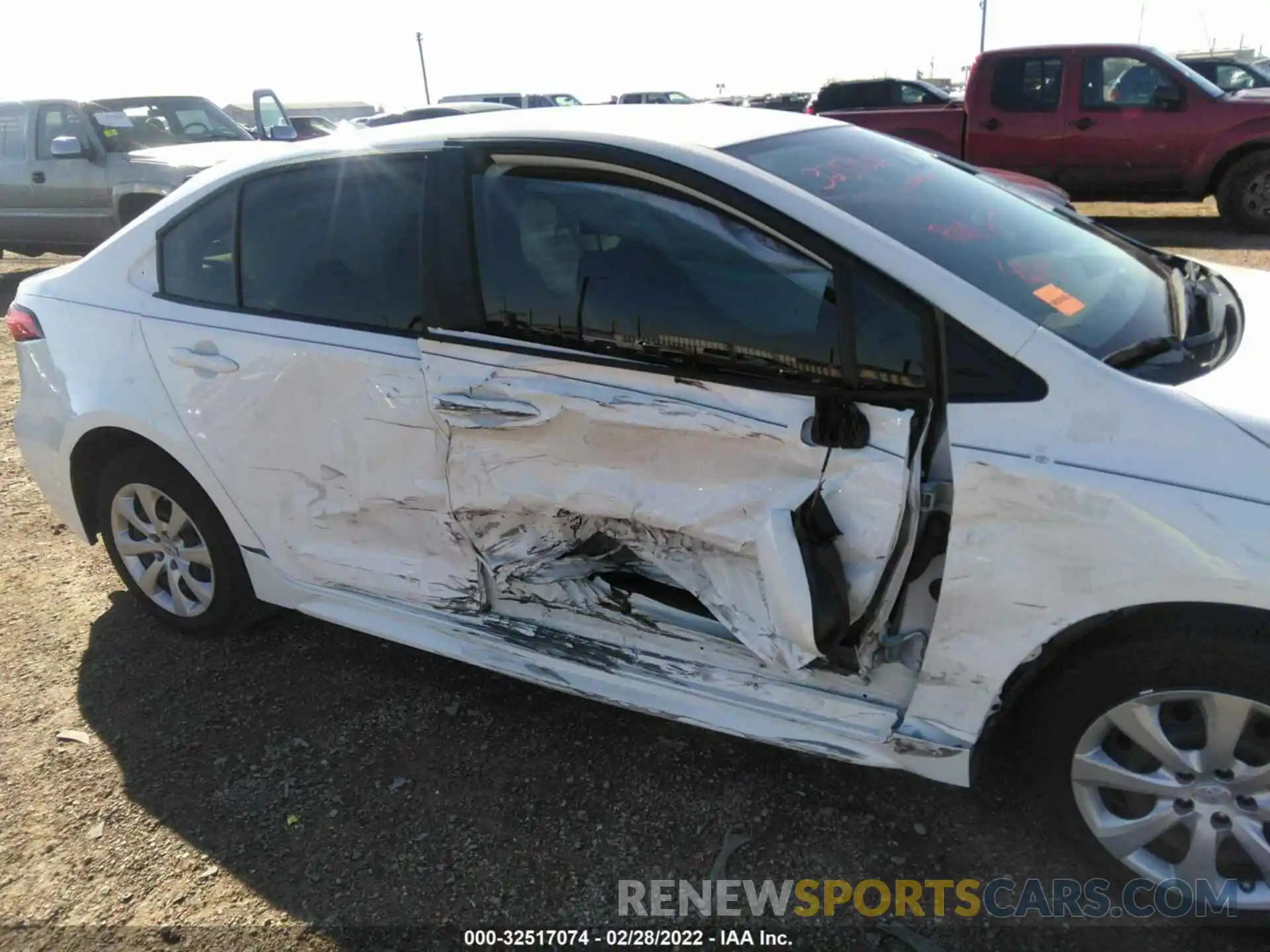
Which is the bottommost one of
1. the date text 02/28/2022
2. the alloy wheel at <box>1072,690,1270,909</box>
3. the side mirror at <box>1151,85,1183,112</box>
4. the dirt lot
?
the date text 02/28/2022

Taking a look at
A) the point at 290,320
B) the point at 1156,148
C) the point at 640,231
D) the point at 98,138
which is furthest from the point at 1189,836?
the point at 98,138

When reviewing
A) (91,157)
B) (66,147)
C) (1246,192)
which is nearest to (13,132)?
(91,157)

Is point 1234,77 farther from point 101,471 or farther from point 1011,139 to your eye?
point 101,471

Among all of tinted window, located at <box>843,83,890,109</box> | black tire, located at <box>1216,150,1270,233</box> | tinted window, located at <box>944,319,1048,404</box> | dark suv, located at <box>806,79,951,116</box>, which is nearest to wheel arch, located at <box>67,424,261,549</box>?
tinted window, located at <box>944,319,1048,404</box>

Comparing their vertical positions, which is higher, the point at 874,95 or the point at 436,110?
the point at 436,110

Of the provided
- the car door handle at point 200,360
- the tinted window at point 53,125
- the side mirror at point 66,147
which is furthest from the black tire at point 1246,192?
the tinted window at point 53,125

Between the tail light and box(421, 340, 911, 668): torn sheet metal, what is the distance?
1.73 meters

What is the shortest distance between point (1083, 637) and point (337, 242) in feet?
7.42

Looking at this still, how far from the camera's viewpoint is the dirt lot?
2.33m

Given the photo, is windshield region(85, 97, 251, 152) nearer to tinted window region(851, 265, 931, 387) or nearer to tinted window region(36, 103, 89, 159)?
tinted window region(36, 103, 89, 159)

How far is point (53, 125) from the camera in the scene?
32.4 ft

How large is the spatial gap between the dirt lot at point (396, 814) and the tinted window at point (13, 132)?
29.4 ft

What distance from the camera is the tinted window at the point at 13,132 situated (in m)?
9.99

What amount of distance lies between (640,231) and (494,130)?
1.87 ft
